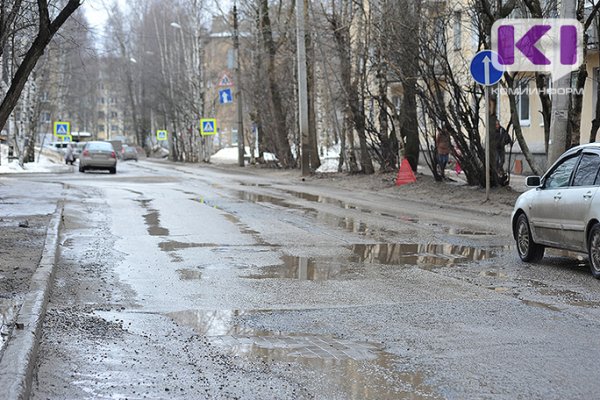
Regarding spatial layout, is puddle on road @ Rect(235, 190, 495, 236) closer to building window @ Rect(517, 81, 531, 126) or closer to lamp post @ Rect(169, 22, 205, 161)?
building window @ Rect(517, 81, 531, 126)

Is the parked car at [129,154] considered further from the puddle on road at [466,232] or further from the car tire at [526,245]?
the car tire at [526,245]

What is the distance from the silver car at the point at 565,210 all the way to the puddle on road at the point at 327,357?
3.87 m

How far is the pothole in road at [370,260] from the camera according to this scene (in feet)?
30.2

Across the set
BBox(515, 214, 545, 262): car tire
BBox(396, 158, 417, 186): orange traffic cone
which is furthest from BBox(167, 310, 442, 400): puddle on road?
BBox(396, 158, 417, 186): orange traffic cone

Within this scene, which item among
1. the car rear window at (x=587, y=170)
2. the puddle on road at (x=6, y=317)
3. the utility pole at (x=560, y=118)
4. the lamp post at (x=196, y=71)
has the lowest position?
the puddle on road at (x=6, y=317)

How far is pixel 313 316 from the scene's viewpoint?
700 centimetres

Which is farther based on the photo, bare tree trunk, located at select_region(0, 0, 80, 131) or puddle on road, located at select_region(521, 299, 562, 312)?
bare tree trunk, located at select_region(0, 0, 80, 131)

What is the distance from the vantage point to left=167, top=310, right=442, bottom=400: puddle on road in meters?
4.92

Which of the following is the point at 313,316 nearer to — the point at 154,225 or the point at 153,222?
the point at 154,225

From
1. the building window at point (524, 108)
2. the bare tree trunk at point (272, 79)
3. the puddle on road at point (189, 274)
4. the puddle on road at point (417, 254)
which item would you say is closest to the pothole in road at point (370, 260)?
the puddle on road at point (417, 254)

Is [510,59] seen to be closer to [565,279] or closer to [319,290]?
[565,279]

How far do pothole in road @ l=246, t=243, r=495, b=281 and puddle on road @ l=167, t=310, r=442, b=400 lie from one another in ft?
7.65

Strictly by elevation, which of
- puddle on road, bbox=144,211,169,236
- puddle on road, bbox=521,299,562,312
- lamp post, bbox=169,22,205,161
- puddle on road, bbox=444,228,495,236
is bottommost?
puddle on road, bbox=444,228,495,236

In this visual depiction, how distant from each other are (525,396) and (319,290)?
12.2 ft
